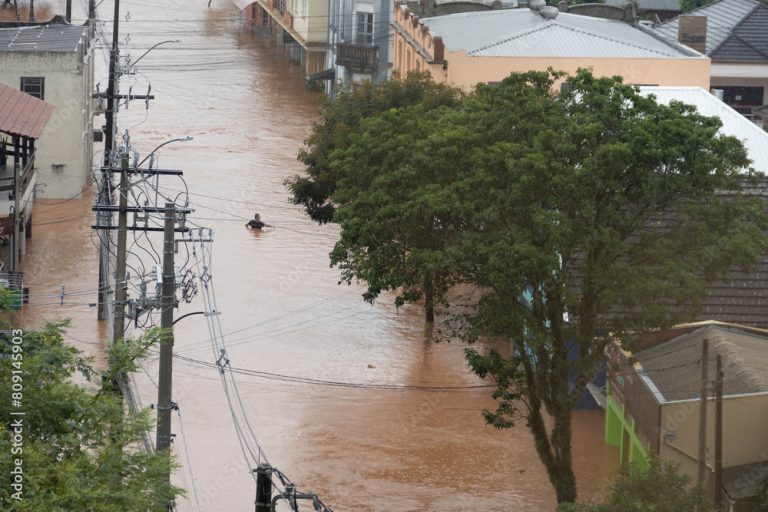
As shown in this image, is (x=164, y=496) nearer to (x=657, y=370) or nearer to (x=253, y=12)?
(x=657, y=370)

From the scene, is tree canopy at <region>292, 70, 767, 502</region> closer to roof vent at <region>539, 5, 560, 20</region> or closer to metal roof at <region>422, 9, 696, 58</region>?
metal roof at <region>422, 9, 696, 58</region>

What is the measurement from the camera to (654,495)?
18734mm

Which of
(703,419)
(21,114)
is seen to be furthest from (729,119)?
(21,114)

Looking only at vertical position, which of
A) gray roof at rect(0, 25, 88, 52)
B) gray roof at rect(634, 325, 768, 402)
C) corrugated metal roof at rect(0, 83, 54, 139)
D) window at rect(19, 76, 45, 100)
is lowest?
gray roof at rect(634, 325, 768, 402)

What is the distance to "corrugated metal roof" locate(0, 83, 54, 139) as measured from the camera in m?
36.7

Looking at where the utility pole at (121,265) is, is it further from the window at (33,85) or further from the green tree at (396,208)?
the window at (33,85)

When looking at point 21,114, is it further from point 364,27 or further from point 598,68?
point 364,27

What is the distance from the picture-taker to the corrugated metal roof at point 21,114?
3666cm

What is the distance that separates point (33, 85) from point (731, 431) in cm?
2937

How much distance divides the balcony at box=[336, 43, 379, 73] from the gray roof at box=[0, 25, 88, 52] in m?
10.6

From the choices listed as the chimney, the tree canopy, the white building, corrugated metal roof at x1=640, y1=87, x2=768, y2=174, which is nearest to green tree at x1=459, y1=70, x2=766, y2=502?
the tree canopy

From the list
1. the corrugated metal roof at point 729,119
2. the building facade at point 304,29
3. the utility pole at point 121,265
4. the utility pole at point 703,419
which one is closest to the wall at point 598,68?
the corrugated metal roof at point 729,119

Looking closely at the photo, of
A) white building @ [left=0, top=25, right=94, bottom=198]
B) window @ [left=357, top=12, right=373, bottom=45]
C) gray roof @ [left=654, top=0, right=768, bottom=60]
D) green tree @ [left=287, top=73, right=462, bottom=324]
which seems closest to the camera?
green tree @ [left=287, top=73, right=462, bottom=324]

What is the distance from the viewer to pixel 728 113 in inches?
1427
